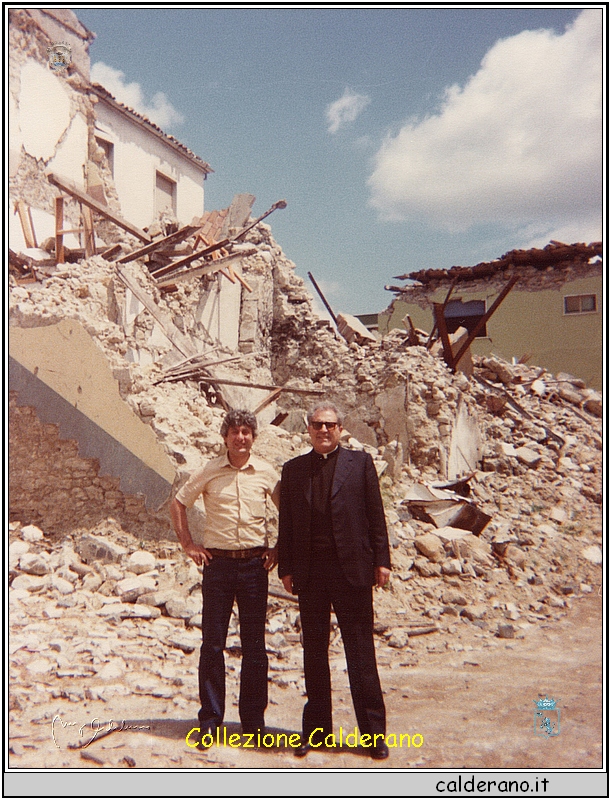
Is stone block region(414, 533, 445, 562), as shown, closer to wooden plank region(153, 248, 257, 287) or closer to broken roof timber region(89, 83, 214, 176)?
wooden plank region(153, 248, 257, 287)

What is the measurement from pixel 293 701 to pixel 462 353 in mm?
6660

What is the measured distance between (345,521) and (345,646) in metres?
0.61

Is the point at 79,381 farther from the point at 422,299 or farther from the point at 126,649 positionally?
the point at 422,299

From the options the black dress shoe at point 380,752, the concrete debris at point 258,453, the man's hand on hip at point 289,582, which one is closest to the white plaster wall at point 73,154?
the concrete debris at point 258,453

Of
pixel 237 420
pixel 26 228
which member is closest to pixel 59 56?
pixel 26 228

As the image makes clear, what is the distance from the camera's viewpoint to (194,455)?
5402 millimetres

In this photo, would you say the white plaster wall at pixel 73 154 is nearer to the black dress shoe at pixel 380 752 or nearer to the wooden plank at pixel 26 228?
the wooden plank at pixel 26 228

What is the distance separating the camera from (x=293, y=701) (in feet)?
12.2

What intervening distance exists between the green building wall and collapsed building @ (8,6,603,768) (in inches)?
110

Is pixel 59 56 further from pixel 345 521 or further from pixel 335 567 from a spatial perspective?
pixel 335 567

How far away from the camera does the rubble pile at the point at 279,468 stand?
13.9 feet

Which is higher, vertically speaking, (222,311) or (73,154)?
(73,154)

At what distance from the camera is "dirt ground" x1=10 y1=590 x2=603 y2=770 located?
9.55ft
